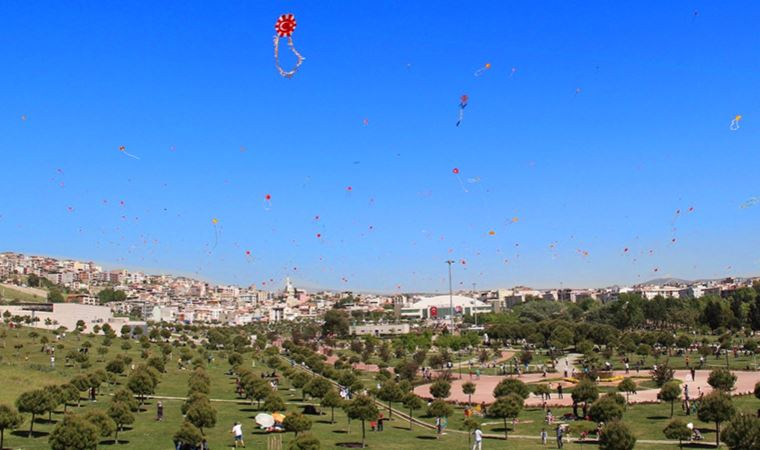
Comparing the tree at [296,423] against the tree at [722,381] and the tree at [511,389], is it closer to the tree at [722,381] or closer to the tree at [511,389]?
the tree at [511,389]

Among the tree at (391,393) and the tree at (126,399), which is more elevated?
the tree at (126,399)

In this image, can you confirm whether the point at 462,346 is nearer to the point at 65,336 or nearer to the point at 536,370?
the point at 536,370

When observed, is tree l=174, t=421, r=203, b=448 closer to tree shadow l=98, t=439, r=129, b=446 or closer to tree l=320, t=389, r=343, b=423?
tree shadow l=98, t=439, r=129, b=446

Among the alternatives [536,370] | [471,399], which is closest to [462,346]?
[536,370]

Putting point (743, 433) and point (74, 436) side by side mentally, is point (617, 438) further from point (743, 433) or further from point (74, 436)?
point (74, 436)

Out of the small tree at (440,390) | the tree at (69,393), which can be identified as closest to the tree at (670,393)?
the small tree at (440,390)

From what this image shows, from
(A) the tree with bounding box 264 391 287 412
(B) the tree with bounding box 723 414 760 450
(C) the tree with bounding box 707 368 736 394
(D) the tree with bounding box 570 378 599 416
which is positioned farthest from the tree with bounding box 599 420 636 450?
(A) the tree with bounding box 264 391 287 412
